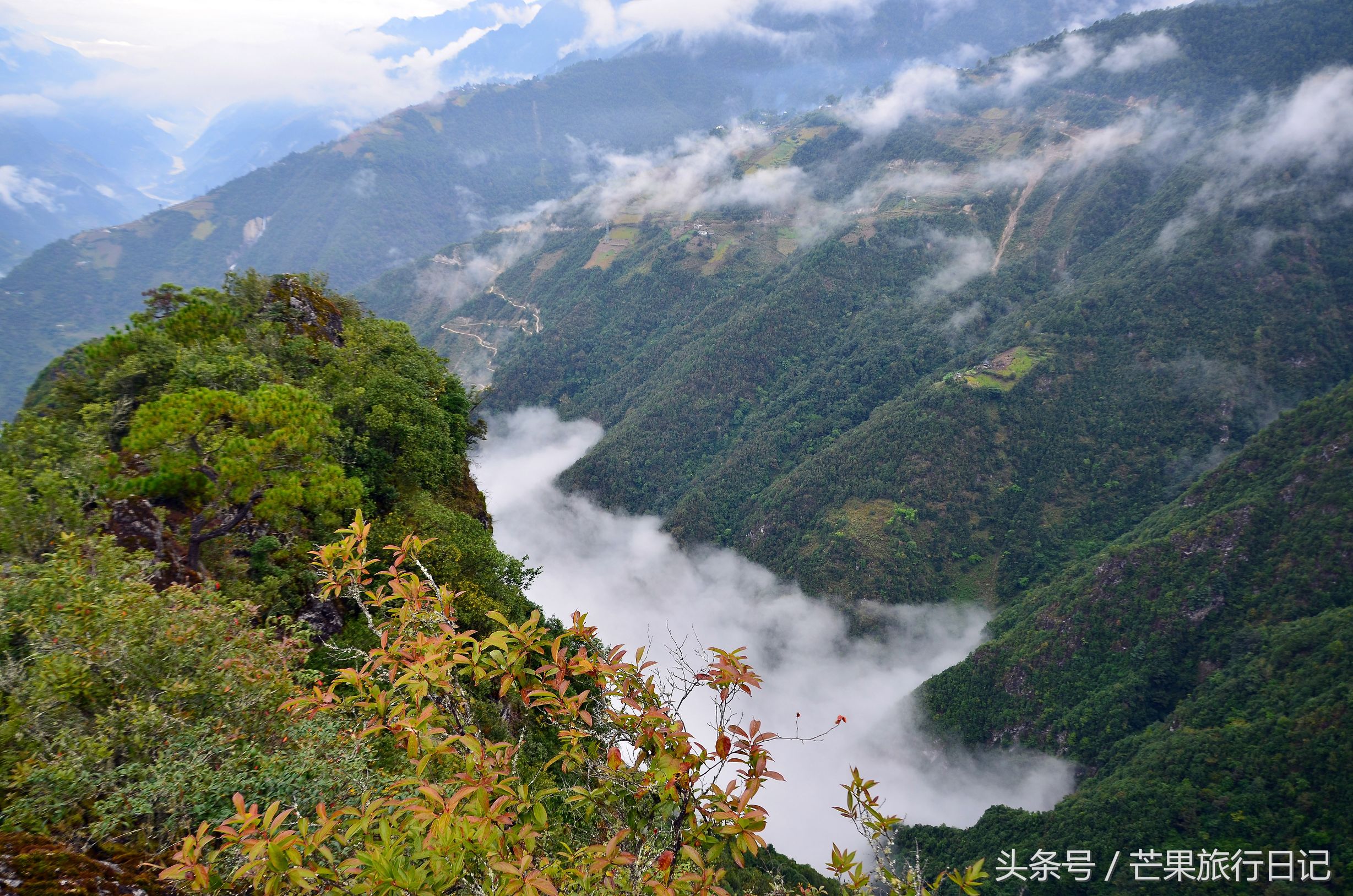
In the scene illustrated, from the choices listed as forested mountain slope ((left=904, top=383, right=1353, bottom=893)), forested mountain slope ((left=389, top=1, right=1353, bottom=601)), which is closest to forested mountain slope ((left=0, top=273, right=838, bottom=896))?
forested mountain slope ((left=904, top=383, right=1353, bottom=893))

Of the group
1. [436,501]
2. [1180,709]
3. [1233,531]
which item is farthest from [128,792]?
A: [1233,531]

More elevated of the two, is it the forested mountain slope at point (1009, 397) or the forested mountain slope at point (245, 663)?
the forested mountain slope at point (1009, 397)

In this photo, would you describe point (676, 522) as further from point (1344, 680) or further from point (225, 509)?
A: point (225, 509)

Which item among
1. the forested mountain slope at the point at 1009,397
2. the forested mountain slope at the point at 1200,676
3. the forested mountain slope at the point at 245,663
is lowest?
the forested mountain slope at the point at 245,663

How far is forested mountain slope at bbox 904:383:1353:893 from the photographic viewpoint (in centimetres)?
6775

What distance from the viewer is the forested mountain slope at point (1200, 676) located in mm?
67750

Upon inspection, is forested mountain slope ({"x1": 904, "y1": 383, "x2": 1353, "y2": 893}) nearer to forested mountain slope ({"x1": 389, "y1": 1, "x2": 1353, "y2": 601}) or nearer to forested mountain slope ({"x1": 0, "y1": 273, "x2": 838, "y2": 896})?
forested mountain slope ({"x1": 389, "y1": 1, "x2": 1353, "y2": 601})

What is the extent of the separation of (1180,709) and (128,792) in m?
112

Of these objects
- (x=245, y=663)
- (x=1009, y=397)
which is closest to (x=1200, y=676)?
(x=1009, y=397)

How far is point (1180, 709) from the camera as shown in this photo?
8512 cm

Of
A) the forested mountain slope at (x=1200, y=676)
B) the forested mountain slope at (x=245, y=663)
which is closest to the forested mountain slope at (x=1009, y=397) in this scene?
the forested mountain slope at (x=1200, y=676)

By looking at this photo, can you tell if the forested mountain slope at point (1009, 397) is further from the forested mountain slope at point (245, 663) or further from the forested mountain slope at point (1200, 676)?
the forested mountain slope at point (245, 663)

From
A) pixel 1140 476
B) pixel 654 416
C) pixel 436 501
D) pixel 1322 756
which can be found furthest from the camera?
pixel 654 416

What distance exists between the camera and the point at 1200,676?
3533 inches
